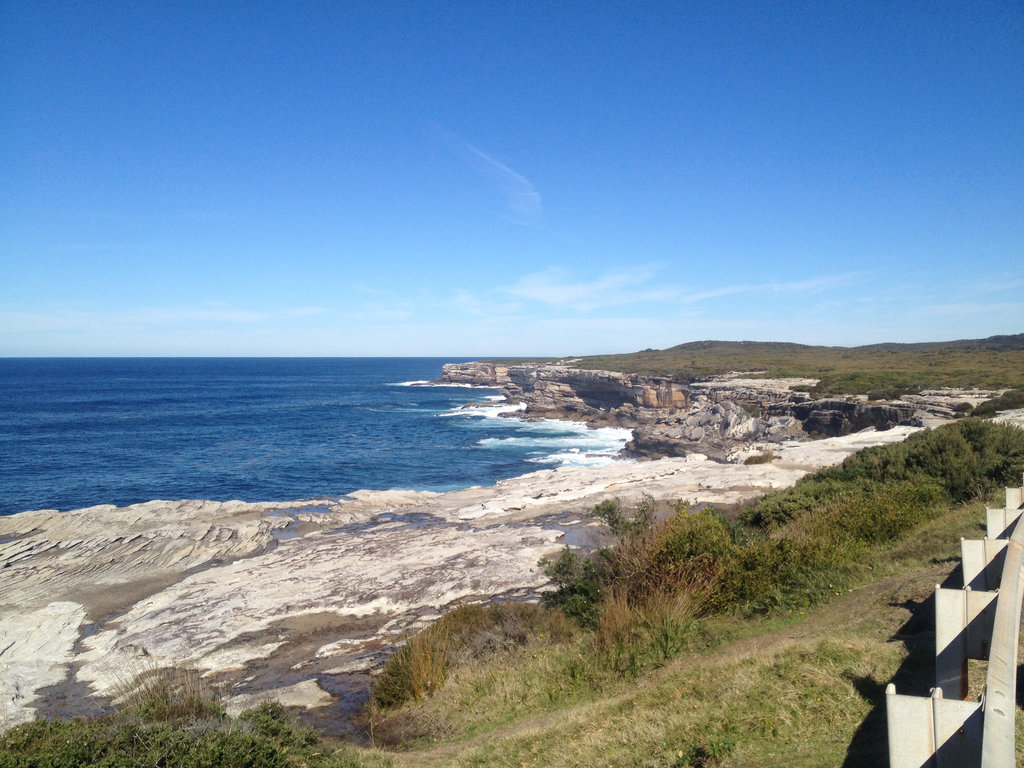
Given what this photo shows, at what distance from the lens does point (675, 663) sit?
25.8 feet

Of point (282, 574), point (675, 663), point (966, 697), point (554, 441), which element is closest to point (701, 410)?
point (554, 441)

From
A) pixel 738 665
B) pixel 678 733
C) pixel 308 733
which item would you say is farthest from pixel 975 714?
pixel 308 733

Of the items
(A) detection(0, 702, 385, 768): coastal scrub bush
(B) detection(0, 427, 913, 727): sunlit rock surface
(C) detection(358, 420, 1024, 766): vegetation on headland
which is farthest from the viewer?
(B) detection(0, 427, 913, 727): sunlit rock surface

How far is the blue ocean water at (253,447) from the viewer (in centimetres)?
3639

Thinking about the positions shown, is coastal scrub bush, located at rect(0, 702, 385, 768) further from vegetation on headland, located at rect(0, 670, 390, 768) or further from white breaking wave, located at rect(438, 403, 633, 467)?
white breaking wave, located at rect(438, 403, 633, 467)

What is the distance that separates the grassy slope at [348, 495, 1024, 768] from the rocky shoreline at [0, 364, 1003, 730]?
286 centimetres

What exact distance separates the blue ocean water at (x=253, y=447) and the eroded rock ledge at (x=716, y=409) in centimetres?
441

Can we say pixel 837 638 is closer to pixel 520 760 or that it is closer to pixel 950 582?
pixel 950 582

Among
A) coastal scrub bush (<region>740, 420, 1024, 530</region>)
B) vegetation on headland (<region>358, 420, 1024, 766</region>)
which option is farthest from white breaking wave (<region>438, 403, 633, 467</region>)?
vegetation on headland (<region>358, 420, 1024, 766</region>)

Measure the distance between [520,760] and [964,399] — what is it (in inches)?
1518

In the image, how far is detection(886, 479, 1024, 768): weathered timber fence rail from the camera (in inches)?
108

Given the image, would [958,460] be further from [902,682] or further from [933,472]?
[902,682]

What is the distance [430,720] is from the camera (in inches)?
311

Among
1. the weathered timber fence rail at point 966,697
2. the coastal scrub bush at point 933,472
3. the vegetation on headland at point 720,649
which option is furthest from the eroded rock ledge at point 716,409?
the weathered timber fence rail at point 966,697
